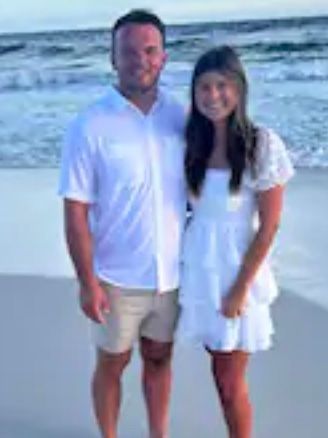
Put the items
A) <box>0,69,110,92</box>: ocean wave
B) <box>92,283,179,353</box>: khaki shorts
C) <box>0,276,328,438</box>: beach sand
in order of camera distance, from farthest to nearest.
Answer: <box>0,69,110,92</box>: ocean wave
<box>0,276,328,438</box>: beach sand
<box>92,283,179,353</box>: khaki shorts

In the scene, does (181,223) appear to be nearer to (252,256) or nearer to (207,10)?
(252,256)

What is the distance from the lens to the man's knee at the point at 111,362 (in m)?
2.50

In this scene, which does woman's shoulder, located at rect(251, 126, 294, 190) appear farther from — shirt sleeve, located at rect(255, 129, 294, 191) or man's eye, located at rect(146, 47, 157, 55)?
man's eye, located at rect(146, 47, 157, 55)

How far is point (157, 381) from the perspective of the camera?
261 cm

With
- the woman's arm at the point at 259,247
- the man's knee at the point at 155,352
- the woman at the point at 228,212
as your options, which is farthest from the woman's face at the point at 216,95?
the man's knee at the point at 155,352

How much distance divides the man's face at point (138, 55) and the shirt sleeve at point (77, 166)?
0.55ft

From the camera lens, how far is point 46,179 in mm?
7805

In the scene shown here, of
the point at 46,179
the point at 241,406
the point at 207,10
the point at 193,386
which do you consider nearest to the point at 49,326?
the point at 193,386

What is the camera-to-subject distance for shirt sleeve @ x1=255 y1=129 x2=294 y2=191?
2.25 m

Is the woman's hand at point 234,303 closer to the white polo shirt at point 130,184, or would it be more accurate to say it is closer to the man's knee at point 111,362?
the white polo shirt at point 130,184

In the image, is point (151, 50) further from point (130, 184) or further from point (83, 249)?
point (83, 249)

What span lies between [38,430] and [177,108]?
42.7 inches

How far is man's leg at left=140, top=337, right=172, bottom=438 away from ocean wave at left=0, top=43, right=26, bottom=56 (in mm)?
13622

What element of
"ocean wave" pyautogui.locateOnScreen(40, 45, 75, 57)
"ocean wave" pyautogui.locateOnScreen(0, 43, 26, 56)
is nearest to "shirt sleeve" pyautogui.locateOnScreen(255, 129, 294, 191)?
"ocean wave" pyautogui.locateOnScreen(40, 45, 75, 57)
